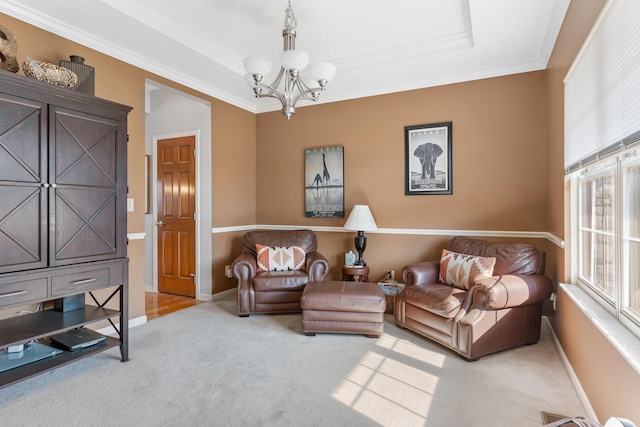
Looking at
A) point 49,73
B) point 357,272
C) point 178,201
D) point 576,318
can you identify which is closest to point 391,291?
point 357,272

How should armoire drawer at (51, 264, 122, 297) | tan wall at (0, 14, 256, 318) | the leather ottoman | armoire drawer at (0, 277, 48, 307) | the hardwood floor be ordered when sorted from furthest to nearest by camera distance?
the hardwood floor < the leather ottoman < tan wall at (0, 14, 256, 318) < armoire drawer at (51, 264, 122, 297) < armoire drawer at (0, 277, 48, 307)

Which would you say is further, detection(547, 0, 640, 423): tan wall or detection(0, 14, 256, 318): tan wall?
detection(0, 14, 256, 318): tan wall

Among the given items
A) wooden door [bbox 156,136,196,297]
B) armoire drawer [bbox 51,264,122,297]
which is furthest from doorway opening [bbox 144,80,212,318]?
armoire drawer [bbox 51,264,122,297]

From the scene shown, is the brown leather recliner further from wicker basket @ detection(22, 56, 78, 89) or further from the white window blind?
wicker basket @ detection(22, 56, 78, 89)

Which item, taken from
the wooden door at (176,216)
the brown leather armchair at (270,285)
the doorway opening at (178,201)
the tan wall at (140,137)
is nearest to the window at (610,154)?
the brown leather armchair at (270,285)

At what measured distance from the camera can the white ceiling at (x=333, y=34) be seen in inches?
103

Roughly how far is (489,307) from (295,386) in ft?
4.94

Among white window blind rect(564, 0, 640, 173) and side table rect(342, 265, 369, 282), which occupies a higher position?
white window blind rect(564, 0, 640, 173)

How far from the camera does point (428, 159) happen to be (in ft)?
12.9

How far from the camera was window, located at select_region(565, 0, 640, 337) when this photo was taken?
142cm

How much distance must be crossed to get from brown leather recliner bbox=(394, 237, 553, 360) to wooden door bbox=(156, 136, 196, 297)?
2.93 metres

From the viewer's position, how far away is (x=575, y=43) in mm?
2199

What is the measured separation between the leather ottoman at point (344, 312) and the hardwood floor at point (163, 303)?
1827mm

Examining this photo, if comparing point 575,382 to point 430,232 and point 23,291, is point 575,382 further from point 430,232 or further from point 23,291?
point 23,291
